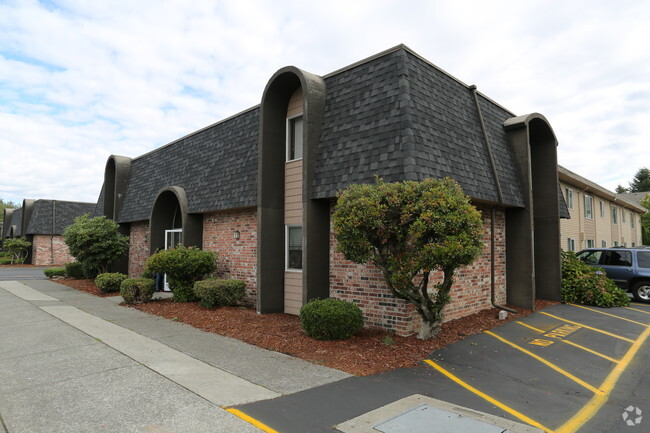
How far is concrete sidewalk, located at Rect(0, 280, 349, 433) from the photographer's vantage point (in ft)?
13.8

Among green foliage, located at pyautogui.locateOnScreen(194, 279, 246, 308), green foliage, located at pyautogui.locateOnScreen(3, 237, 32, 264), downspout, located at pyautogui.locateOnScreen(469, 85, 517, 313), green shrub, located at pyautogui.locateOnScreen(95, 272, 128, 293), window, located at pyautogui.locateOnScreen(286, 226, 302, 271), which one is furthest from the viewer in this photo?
green foliage, located at pyautogui.locateOnScreen(3, 237, 32, 264)

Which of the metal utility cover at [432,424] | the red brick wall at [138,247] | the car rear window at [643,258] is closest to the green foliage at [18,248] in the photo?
the red brick wall at [138,247]

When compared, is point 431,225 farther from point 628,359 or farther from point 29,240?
point 29,240

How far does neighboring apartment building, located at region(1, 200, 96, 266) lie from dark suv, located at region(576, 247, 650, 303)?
35816 millimetres

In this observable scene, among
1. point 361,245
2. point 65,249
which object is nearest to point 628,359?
point 361,245

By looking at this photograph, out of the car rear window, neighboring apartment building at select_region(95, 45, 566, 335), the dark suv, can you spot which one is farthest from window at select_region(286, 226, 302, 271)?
the car rear window

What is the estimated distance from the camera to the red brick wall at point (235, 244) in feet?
37.2

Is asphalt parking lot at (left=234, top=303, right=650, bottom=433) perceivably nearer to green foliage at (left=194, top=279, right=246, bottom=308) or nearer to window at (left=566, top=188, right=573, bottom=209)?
green foliage at (left=194, top=279, right=246, bottom=308)

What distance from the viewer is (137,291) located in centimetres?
1195

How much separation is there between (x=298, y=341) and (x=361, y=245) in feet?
7.40

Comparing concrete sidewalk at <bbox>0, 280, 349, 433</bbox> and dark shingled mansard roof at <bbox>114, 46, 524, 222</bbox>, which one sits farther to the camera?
dark shingled mansard roof at <bbox>114, 46, 524, 222</bbox>

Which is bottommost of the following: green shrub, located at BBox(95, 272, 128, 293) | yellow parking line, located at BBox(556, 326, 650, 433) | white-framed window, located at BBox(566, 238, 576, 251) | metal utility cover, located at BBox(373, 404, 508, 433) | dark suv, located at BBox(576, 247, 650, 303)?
yellow parking line, located at BBox(556, 326, 650, 433)

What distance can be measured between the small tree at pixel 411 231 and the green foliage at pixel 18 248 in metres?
37.3

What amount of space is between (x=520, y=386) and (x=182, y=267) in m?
9.05
